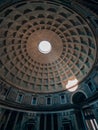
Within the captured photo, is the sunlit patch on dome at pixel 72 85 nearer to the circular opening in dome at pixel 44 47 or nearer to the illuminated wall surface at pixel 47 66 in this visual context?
the illuminated wall surface at pixel 47 66

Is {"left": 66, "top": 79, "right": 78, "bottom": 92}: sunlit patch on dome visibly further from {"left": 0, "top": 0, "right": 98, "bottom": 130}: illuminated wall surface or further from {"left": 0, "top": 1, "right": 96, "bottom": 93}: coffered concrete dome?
{"left": 0, "top": 1, "right": 96, "bottom": 93}: coffered concrete dome

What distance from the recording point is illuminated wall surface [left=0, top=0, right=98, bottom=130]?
75.9 ft

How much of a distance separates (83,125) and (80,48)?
42.2ft

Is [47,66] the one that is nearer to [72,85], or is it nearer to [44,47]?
[44,47]

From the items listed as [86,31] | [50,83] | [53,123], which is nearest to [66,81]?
[50,83]

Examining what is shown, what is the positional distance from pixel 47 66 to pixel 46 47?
390 cm

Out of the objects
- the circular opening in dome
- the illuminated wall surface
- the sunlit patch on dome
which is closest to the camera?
the illuminated wall surface

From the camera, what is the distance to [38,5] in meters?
22.0

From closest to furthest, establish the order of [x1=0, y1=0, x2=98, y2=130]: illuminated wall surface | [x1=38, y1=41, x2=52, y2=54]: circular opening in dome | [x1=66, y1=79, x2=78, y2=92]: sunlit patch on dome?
[x1=0, y1=0, x2=98, y2=130]: illuminated wall surface
[x1=66, y1=79, x2=78, y2=92]: sunlit patch on dome
[x1=38, y1=41, x2=52, y2=54]: circular opening in dome

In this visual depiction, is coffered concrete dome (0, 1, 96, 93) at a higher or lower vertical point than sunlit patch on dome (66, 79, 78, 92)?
higher

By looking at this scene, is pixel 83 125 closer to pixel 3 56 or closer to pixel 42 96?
pixel 42 96

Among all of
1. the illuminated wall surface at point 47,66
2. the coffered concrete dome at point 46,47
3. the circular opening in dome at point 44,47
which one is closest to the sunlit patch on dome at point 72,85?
the illuminated wall surface at point 47,66

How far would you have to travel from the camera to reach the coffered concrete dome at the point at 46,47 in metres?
23.2

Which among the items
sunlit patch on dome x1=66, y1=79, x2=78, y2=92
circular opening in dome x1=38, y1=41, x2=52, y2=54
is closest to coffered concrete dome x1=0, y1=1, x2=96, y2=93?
circular opening in dome x1=38, y1=41, x2=52, y2=54
